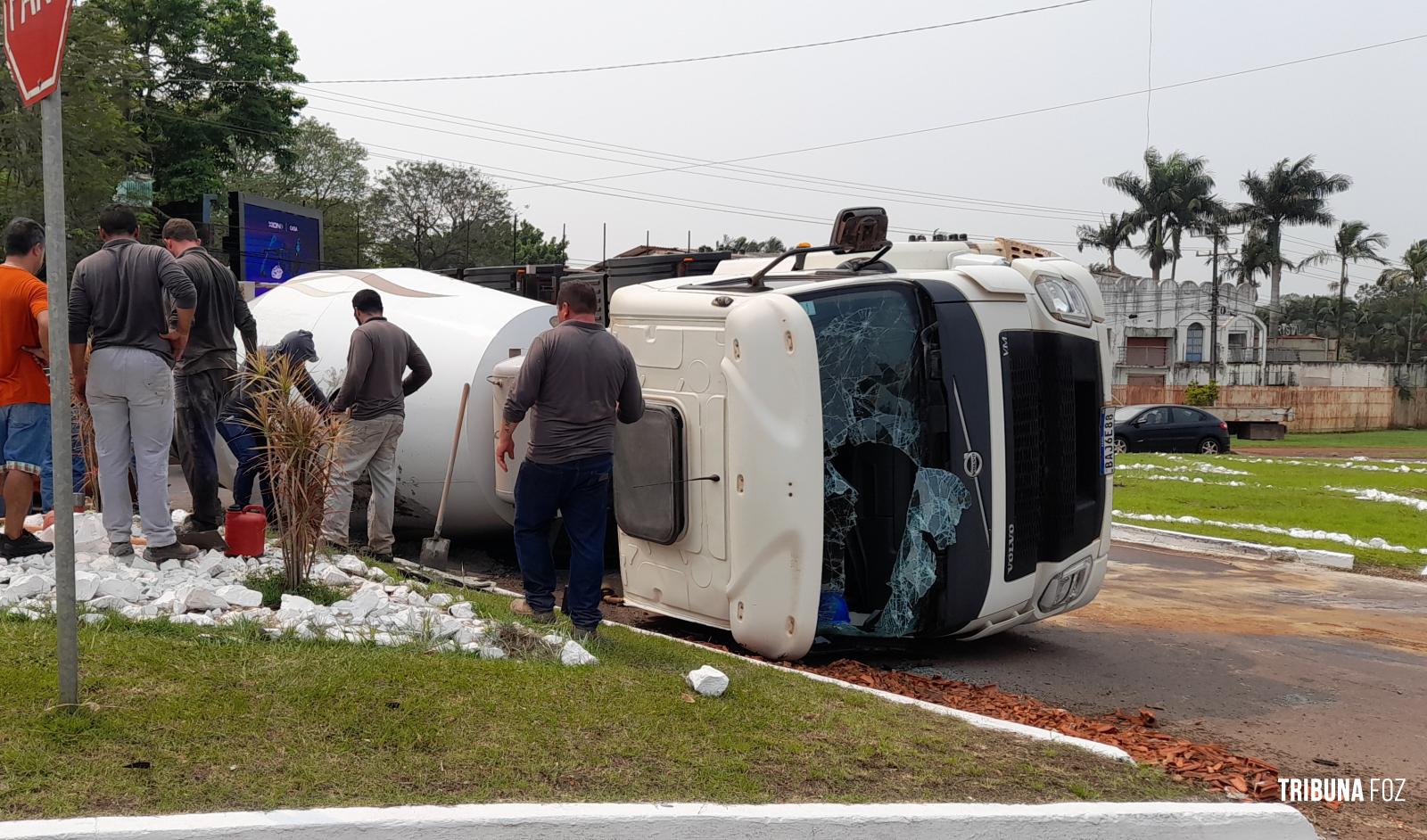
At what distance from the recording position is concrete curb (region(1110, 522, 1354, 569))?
12.1 metres

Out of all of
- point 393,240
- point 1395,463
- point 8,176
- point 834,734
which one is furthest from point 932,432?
point 393,240

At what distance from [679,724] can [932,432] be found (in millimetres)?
2538

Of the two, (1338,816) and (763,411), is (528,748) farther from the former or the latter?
(1338,816)

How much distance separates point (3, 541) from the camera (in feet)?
20.7

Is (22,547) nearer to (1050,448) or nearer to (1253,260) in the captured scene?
(1050,448)

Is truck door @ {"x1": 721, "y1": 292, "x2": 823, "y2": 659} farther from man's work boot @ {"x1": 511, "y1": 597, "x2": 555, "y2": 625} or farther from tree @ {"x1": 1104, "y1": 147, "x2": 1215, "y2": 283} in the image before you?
tree @ {"x1": 1104, "y1": 147, "x2": 1215, "y2": 283}

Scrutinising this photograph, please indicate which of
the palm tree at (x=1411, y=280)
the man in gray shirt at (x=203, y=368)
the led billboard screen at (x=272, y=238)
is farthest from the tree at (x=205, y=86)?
the palm tree at (x=1411, y=280)

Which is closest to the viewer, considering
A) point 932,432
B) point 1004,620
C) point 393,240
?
point 932,432

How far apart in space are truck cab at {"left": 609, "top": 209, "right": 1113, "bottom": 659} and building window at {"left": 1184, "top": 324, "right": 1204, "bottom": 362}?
2294 inches

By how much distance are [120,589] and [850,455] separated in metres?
3.78

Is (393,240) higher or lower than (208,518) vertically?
higher

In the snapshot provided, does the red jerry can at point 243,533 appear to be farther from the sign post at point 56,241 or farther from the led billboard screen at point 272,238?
the led billboard screen at point 272,238

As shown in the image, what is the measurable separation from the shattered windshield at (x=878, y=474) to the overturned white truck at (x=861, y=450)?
0.01m

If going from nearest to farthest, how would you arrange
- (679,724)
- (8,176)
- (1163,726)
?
(679,724) < (1163,726) < (8,176)
